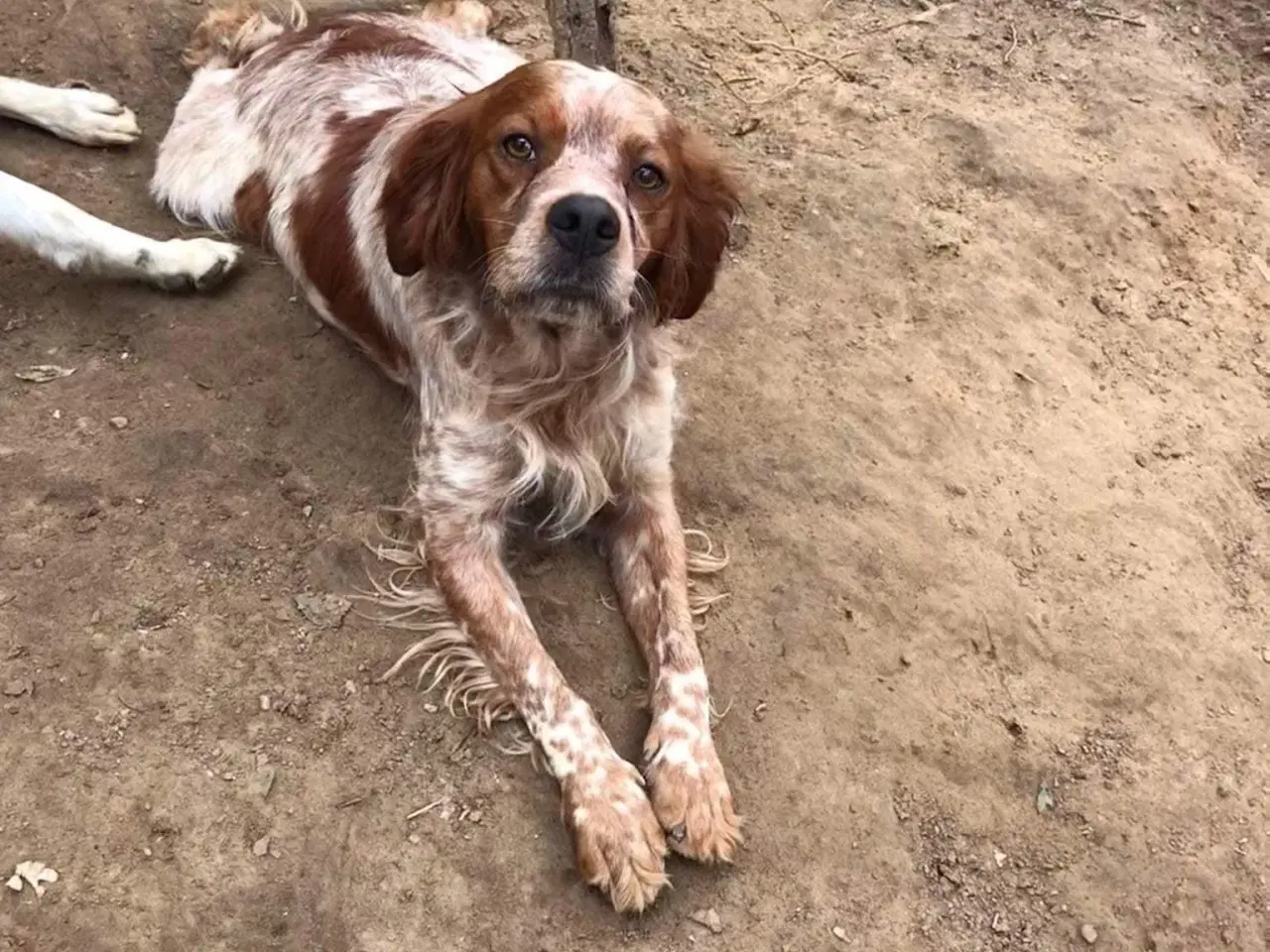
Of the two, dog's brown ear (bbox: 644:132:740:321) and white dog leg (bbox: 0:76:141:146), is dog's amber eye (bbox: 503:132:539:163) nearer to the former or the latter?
dog's brown ear (bbox: 644:132:740:321)

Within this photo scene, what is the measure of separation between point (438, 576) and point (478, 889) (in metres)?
0.89

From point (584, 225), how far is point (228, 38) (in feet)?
8.28

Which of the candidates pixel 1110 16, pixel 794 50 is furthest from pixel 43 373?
pixel 1110 16

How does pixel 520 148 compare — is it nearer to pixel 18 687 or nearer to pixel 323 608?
pixel 323 608

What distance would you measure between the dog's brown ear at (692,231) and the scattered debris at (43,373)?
1.82 meters

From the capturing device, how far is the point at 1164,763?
2918mm

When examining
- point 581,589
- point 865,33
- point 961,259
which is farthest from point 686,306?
point 865,33

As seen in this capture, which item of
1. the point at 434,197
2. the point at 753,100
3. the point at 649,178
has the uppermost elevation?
the point at 649,178

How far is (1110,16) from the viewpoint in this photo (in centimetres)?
531

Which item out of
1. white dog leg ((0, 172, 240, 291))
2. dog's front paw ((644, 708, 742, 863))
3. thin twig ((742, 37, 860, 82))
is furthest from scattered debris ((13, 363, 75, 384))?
thin twig ((742, 37, 860, 82))

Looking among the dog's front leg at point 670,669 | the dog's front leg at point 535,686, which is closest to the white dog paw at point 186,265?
the dog's front leg at point 535,686

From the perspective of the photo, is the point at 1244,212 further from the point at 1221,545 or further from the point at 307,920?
the point at 307,920

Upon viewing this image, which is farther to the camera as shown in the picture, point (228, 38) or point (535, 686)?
point (228, 38)

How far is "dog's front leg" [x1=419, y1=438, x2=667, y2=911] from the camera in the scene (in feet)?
8.29
